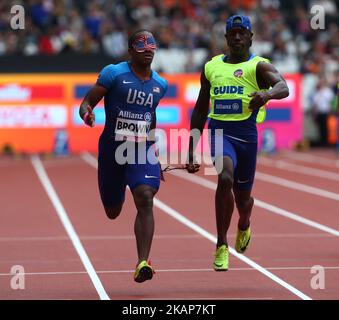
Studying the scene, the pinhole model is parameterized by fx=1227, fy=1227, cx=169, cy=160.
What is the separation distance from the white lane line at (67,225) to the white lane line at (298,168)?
4.62 metres

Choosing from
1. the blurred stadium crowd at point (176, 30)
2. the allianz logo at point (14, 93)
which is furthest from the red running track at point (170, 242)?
the blurred stadium crowd at point (176, 30)

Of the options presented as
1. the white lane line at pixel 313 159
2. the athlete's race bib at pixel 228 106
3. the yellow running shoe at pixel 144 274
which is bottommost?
the white lane line at pixel 313 159

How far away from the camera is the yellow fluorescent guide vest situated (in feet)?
33.6

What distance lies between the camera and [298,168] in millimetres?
23734

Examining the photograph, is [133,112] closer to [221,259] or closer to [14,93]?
[221,259]

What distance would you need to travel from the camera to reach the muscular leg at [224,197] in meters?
10.1

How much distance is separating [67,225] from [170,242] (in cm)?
211

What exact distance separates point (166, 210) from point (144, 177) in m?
6.73

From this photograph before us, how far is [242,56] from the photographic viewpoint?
33.8ft

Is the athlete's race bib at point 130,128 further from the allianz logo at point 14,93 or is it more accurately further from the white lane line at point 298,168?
the allianz logo at point 14,93

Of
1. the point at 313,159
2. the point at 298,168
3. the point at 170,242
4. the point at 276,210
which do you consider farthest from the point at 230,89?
the point at 313,159

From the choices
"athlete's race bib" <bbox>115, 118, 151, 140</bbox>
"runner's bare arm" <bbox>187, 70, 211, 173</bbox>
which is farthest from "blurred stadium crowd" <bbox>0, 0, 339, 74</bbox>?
"athlete's race bib" <bbox>115, 118, 151, 140</bbox>

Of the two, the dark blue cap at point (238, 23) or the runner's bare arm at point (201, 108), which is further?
the runner's bare arm at point (201, 108)
